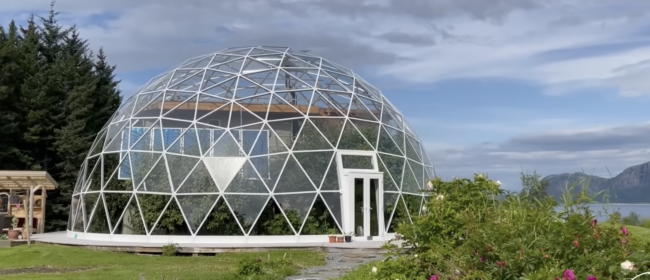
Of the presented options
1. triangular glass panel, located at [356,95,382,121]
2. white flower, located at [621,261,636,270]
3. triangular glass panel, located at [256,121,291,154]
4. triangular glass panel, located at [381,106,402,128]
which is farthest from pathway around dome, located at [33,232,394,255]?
white flower, located at [621,261,636,270]

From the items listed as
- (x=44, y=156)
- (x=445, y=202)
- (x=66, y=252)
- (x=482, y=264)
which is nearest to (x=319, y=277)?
(x=445, y=202)

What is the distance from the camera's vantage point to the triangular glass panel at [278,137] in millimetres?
17500

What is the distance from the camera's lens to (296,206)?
17016 mm

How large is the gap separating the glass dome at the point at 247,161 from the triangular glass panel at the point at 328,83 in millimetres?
45

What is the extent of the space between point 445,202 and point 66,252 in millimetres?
11219

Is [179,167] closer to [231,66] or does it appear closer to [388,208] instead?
[231,66]

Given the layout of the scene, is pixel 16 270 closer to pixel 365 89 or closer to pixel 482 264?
pixel 482 264


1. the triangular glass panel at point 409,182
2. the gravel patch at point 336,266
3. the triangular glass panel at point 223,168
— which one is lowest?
the gravel patch at point 336,266

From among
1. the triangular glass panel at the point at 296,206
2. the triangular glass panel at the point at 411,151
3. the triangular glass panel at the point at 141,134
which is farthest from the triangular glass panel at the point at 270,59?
the triangular glass panel at the point at 296,206

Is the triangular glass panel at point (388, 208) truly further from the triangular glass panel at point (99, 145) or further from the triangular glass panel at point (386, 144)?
the triangular glass panel at point (99, 145)

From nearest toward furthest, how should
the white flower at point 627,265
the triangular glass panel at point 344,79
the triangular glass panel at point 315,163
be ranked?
the white flower at point 627,265 < the triangular glass panel at point 315,163 < the triangular glass panel at point 344,79

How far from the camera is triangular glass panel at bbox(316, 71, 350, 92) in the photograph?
65.2ft

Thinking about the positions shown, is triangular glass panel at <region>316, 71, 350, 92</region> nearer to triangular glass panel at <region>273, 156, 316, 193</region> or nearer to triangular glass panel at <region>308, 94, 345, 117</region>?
triangular glass panel at <region>308, 94, 345, 117</region>

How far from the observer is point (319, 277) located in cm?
1115
